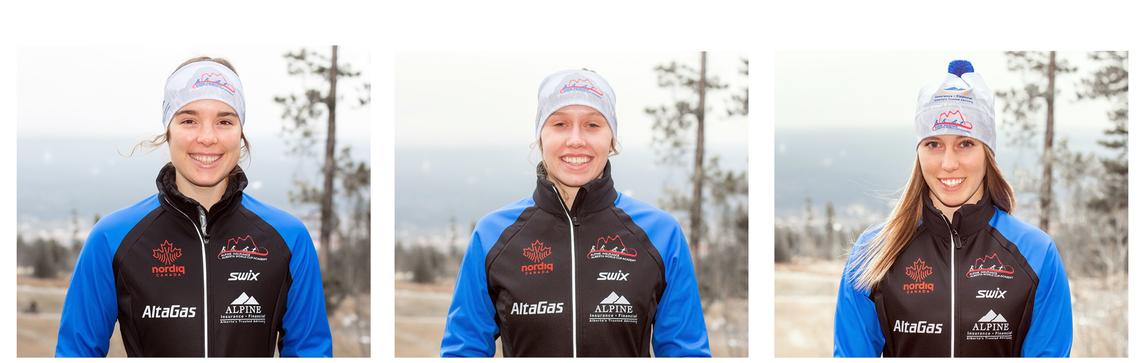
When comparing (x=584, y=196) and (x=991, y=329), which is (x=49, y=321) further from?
(x=991, y=329)

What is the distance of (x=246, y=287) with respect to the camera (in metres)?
4.70

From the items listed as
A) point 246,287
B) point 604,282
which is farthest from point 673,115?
point 246,287

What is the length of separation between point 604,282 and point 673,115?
0.77m

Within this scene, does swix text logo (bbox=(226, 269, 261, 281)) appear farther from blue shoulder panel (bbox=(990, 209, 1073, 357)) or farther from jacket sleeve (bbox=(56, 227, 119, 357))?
blue shoulder panel (bbox=(990, 209, 1073, 357))

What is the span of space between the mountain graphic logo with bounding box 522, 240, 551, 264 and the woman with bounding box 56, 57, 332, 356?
0.81 meters

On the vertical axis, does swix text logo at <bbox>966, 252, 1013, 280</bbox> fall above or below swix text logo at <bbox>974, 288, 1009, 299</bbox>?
above

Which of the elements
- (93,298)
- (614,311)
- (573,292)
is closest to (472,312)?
(573,292)

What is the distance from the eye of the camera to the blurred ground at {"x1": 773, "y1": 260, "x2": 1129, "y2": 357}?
16.1ft

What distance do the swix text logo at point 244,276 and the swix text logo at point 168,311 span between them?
7.0 inches

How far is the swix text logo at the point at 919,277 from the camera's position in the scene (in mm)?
4750

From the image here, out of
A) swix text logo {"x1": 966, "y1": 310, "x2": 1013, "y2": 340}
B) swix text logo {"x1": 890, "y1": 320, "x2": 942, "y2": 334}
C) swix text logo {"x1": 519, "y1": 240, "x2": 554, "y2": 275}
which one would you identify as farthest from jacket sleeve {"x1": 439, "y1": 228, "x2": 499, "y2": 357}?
swix text logo {"x1": 966, "y1": 310, "x2": 1013, "y2": 340}

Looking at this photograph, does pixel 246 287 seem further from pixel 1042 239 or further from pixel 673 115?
pixel 1042 239

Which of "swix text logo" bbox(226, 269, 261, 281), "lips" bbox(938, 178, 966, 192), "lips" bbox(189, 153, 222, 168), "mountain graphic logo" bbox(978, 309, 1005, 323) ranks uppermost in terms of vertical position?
"lips" bbox(189, 153, 222, 168)

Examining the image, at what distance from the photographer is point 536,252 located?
4.72m
